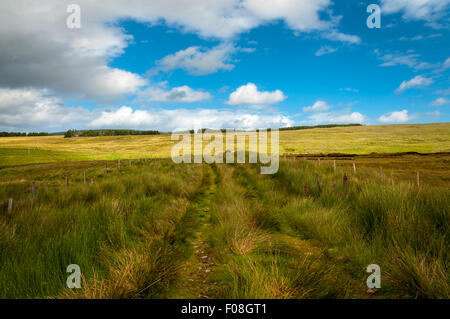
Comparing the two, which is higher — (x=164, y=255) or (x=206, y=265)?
(x=164, y=255)

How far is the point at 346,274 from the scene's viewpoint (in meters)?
3.39

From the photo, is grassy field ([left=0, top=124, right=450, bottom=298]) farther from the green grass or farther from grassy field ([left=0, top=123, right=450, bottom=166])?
grassy field ([left=0, top=123, right=450, bottom=166])

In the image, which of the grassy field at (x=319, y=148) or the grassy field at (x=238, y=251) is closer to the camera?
the grassy field at (x=238, y=251)

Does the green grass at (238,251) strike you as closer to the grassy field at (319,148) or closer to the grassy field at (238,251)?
the grassy field at (238,251)

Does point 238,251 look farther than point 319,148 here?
No

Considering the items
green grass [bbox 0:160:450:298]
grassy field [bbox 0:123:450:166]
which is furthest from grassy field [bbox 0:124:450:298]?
grassy field [bbox 0:123:450:166]

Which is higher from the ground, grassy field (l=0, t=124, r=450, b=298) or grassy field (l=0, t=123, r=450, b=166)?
grassy field (l=0, t=123, r=450, b=166)

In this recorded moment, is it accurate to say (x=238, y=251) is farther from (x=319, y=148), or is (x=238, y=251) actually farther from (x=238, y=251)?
(x=319, y=148)

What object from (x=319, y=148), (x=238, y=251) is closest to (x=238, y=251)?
(x=238, y=251)

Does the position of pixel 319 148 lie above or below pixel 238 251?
above

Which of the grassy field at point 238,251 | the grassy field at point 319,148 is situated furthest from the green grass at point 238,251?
the grassy field at point 319,148

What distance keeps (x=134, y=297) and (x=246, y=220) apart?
3.42 meters
